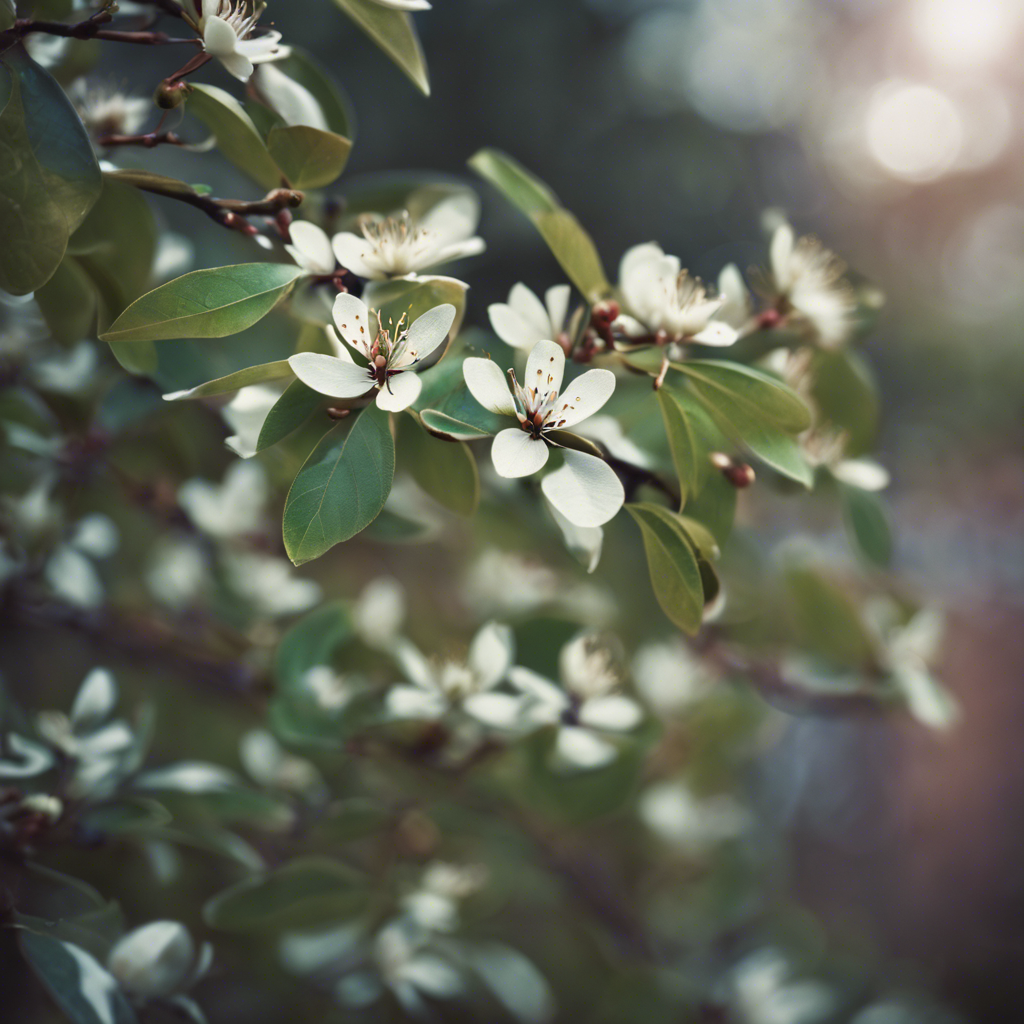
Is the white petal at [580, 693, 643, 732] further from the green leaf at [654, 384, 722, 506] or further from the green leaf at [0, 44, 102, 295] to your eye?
the green leaf at [0, 44, 102, 295]

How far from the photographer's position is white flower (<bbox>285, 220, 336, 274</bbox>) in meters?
0.45

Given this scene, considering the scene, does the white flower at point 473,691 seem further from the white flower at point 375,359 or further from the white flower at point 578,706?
the white flower at point 375,359

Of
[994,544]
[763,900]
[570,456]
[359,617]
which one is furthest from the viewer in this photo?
[994,544]

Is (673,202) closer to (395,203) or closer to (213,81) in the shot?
(213,81)

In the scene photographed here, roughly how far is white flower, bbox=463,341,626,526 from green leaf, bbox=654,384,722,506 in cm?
6

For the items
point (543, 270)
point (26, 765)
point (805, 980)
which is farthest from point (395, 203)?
point (805, 980)

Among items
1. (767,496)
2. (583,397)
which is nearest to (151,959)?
(583,397)

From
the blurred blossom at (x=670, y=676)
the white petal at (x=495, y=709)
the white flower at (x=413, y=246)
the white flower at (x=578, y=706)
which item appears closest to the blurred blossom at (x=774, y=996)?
the blurred blossom at (x=670, y=676)

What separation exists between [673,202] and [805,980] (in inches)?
58.5

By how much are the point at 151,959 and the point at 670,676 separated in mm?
605

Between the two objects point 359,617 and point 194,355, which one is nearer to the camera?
point 194,355

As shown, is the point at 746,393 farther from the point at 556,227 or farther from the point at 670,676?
the point at 670,676

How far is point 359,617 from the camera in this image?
84cm

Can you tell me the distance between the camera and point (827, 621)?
31.9 inches
